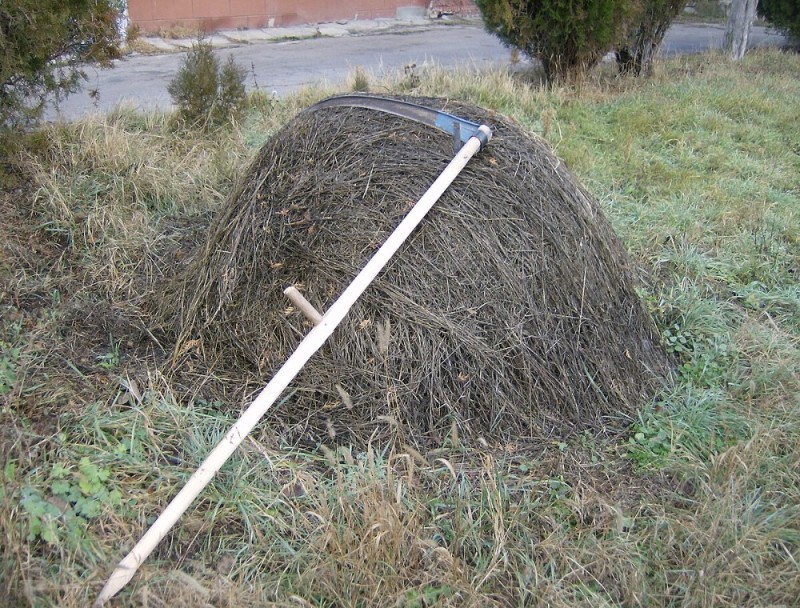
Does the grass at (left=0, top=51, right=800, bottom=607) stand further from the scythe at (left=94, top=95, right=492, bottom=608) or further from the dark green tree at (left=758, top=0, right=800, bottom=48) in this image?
the dark green tree at (left=758, top=0, right=800, bottom=48)

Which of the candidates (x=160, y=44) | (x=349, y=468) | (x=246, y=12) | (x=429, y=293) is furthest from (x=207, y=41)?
(x=349, y=468)

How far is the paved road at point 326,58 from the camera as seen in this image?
824 cm

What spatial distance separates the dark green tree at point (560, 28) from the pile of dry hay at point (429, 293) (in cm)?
458

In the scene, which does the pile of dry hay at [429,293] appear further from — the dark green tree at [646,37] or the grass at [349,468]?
the dark green tree at [646,37]

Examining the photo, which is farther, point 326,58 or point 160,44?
point 160,44

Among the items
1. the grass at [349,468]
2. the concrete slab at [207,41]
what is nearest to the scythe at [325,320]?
the grass at [349,468]

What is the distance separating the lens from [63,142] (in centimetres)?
478

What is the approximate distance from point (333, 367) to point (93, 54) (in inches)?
126

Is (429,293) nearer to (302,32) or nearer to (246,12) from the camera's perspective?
(302,32)

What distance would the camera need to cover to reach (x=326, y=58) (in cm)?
1098

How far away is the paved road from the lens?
824 centimetres

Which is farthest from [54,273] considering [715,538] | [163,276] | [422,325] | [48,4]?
[715,538]

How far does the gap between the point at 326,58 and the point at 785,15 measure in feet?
24.5

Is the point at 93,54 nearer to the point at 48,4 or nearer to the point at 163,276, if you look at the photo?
the point at 48,4
